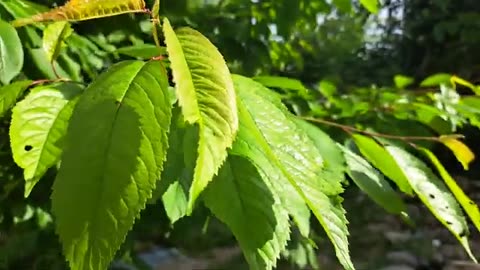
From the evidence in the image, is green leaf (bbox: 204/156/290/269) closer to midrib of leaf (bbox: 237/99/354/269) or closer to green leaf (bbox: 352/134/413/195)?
midrib of leaf (bbox: 237/99/354/269)

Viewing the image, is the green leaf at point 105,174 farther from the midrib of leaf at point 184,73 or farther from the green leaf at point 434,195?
the green leaf at point 434,195

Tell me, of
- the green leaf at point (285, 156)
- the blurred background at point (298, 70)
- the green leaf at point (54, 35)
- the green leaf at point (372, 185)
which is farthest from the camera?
the blurred background at point (298, 70)

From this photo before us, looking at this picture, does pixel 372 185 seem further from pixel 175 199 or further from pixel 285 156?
pixel 285 156

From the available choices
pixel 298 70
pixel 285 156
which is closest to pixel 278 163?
pixel 285 156

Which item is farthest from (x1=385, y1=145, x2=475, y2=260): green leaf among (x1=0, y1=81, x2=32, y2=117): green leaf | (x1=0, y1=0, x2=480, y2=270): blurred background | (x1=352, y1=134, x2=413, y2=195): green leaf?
(x1=0, y1=81, x2=32, y2=117): green leaf

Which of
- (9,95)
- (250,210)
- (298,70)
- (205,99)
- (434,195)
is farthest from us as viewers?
(298,70)

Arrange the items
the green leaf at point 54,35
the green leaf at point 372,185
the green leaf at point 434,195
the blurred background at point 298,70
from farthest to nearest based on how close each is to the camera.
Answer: the blurred background at point 298,70
the green leaf at point 372,185
the green leaf at point 434,195
the green leaf at point 54,35

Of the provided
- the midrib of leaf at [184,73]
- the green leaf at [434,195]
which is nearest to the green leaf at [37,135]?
the midrib of leaf at [184,73]
